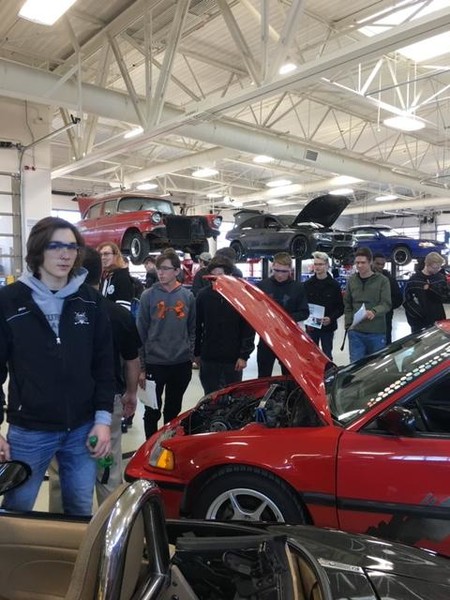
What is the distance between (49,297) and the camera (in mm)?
1854

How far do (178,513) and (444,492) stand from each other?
129cm

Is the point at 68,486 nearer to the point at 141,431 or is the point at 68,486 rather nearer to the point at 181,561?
the point at 181,561

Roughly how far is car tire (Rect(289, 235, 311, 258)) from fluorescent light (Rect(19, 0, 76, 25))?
5.46 metres

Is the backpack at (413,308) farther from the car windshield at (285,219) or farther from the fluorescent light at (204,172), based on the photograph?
the fluorescent light at (204,172)

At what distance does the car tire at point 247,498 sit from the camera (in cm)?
220

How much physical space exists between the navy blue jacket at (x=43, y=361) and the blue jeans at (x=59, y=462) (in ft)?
0.16

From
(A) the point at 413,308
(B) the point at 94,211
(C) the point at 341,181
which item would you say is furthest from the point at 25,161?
(C) the point at 341,181

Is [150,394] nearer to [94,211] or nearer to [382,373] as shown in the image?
[382,373]

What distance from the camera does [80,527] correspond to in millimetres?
1503

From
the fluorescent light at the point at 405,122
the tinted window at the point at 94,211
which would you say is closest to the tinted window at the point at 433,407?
the fluorescent light at the point at 405,122

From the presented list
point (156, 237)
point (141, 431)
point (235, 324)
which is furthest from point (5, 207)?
point (235, 324)

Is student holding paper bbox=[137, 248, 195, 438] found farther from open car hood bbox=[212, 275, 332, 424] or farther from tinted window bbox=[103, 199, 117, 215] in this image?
tinted window bbox=[103, 199, 117, 215]

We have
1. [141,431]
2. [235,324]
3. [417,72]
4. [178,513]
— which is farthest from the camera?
[417,72]

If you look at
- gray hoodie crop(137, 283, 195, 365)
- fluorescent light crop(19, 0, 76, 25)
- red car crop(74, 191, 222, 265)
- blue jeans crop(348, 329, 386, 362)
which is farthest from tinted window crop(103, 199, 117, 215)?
gray hoodie crop(137, 283, 195, 365)
